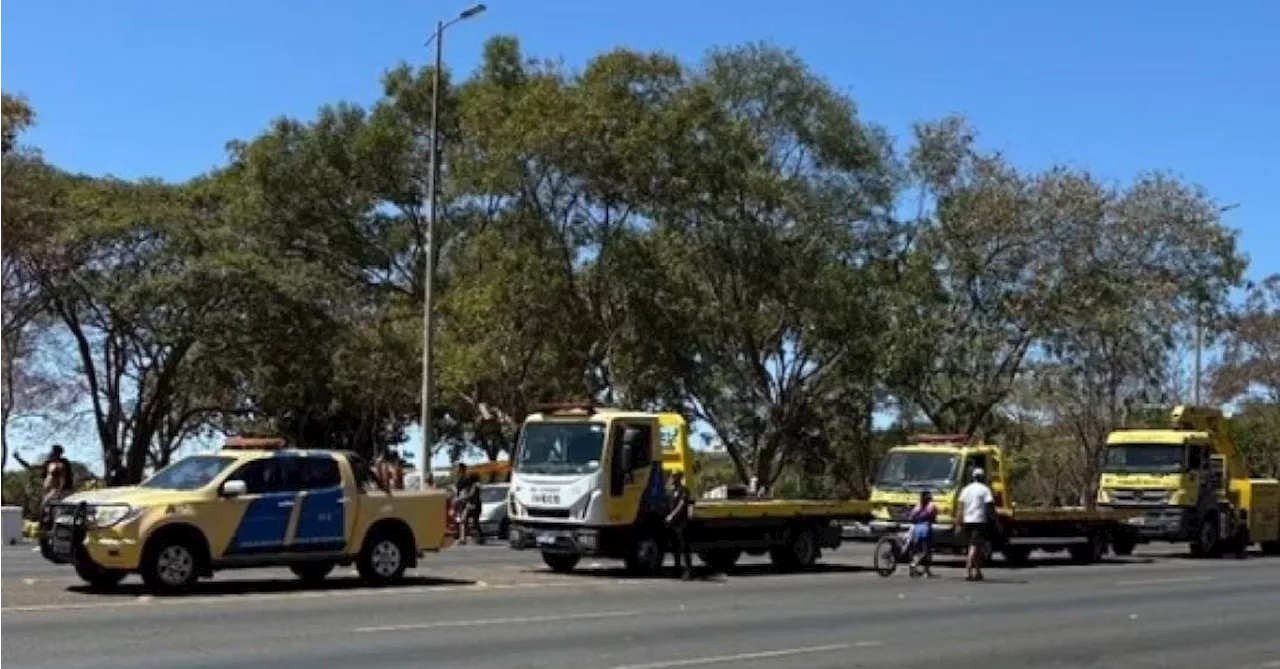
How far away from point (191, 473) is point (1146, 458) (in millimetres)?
23670

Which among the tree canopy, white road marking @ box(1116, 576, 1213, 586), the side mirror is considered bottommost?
white road marking @ box(1116, 576, 1213, 586)

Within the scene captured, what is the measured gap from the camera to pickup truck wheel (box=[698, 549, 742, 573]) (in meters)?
26.7

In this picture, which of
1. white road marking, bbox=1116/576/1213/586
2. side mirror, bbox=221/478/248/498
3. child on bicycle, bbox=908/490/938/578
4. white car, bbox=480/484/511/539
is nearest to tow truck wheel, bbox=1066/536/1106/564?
white road marking, bbox=1116/576/1213/586

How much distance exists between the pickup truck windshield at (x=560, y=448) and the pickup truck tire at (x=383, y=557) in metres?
3.41

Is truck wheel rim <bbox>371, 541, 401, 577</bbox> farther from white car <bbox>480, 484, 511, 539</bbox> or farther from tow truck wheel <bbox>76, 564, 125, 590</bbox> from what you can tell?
white car <bbox>480, 484, 511, 539</bbox>

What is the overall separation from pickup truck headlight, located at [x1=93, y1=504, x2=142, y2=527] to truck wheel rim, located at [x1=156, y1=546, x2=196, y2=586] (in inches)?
23.5

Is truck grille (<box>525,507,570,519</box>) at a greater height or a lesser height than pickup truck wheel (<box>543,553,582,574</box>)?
greater

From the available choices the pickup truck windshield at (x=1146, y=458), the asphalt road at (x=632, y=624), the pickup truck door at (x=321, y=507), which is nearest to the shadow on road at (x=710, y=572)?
the asphalt road at (x=632, y=624)

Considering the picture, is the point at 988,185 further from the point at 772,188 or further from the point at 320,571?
the point at 320,571

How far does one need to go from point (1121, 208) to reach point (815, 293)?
10481mm

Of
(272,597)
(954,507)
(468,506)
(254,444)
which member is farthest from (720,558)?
(468,506)

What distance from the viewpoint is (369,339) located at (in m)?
48.6

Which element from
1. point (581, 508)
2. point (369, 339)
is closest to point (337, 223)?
point (369, 339)

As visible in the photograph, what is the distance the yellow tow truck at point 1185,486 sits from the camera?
120ft
